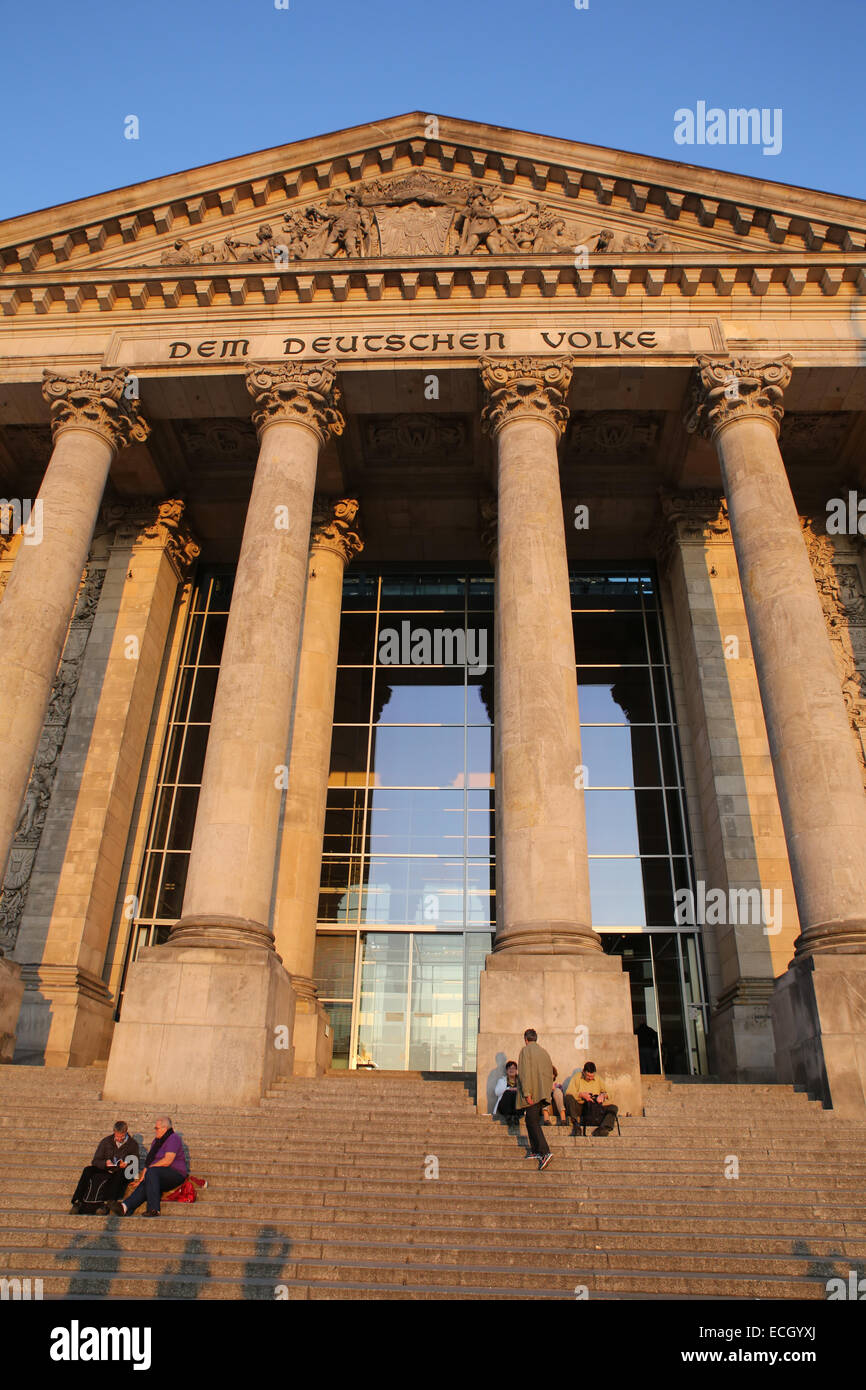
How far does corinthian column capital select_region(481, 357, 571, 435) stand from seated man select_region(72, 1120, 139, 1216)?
49.8 ft

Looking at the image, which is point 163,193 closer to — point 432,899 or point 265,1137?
point 432,899

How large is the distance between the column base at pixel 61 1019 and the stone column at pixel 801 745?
13.4 metres

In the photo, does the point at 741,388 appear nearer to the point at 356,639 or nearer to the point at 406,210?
the point at 406,210

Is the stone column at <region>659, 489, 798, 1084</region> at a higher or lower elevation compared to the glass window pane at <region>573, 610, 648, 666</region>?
lower

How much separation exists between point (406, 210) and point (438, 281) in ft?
10.1

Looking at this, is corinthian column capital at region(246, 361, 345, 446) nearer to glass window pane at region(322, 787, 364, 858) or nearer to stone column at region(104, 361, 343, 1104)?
stone column at region(104, 361, 343, 1104)

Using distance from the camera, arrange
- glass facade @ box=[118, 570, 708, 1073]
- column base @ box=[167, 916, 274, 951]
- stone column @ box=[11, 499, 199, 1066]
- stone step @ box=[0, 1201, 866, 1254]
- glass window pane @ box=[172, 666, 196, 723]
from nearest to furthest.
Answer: stone step @ box=[0, 1201, 866, 1254], column base @ box=[167, 916, 274, 951], stone column @ box=[11, 499, 199, 1066], glass facade @ box=[118, 570, 708, 1073], glass window pane @ box=[172, 666, 196, 723]

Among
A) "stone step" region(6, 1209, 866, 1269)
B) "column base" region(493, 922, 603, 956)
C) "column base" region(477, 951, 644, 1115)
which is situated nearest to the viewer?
"stone step" region(6, 1209, 866, 1269)

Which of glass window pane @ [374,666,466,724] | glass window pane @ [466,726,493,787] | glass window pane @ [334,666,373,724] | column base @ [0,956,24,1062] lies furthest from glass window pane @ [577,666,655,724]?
column base @ [0,956,24,1062]

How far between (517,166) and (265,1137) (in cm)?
2200

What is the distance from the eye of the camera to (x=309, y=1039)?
17672 millimetres

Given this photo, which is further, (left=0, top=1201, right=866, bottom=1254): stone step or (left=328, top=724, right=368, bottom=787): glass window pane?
(left=328, top=724, right=368, bottom=787): glass window pane

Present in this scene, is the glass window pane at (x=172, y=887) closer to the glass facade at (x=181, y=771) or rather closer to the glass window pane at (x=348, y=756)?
the glass facade at (x=181, y=771)

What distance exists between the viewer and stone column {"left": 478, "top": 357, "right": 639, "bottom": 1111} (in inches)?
516
